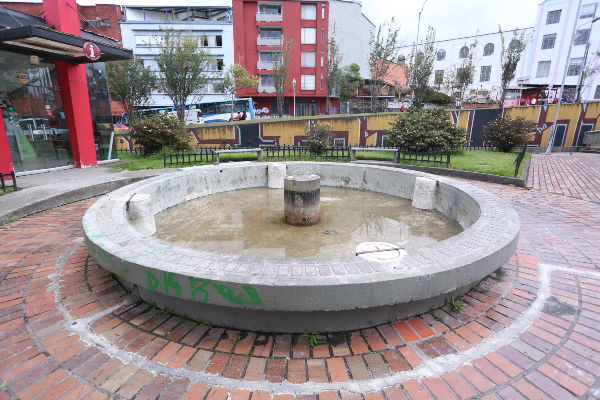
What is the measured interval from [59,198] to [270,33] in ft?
115

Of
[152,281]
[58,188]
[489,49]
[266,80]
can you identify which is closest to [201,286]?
[152,281]

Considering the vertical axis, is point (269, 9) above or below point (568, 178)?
above

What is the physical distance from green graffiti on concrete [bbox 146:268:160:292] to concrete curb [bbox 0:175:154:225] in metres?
4.83

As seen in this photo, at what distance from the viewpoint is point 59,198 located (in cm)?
692

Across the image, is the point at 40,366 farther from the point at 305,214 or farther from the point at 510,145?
the point at 510,145

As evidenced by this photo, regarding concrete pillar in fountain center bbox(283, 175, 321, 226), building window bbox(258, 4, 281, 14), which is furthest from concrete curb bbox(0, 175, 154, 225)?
building window bbox(258, 4, 281, 14)

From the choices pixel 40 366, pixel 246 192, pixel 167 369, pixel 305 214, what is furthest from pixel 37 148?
pixel 167 369

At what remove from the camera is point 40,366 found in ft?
7.77

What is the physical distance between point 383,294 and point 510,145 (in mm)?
18615

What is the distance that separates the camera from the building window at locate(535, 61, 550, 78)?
118 ft

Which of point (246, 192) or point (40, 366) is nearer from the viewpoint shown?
point (40, 366)

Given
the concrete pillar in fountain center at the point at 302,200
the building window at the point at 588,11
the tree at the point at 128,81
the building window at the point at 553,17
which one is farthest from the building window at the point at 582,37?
the tree at the point at 128,81

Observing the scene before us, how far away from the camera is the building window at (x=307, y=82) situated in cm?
3622

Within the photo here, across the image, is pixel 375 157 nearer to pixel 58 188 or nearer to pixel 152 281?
pixel 58 188
